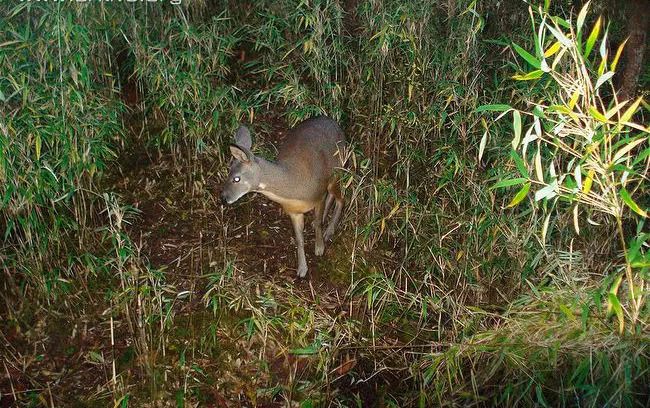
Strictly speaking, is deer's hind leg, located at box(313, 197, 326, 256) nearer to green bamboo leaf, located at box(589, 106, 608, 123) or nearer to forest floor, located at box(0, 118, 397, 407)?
forest floor, located at box(0, 118, 397, 407)

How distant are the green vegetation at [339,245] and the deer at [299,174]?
0.18 meters

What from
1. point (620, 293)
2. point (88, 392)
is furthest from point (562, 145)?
point (88, 392)

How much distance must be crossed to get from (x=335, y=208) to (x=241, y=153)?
3.71ft

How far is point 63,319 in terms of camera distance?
4465mm

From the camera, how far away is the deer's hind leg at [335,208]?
5.20m

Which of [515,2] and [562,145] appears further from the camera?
[515,2]

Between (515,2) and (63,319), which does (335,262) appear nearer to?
(63,319)

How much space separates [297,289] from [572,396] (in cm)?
185

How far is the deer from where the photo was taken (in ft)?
14.9

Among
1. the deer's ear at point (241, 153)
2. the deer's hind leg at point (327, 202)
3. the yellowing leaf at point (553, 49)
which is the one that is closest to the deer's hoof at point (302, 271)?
the deer's hind leg at point (327, 202)

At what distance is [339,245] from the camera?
5.12 m

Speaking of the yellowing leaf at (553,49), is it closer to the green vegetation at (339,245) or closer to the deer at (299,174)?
the green vegetation at (339,245)

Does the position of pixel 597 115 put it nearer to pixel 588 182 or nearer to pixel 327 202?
pixel 588 182

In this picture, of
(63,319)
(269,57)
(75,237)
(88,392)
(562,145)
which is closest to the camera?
(562,145)
